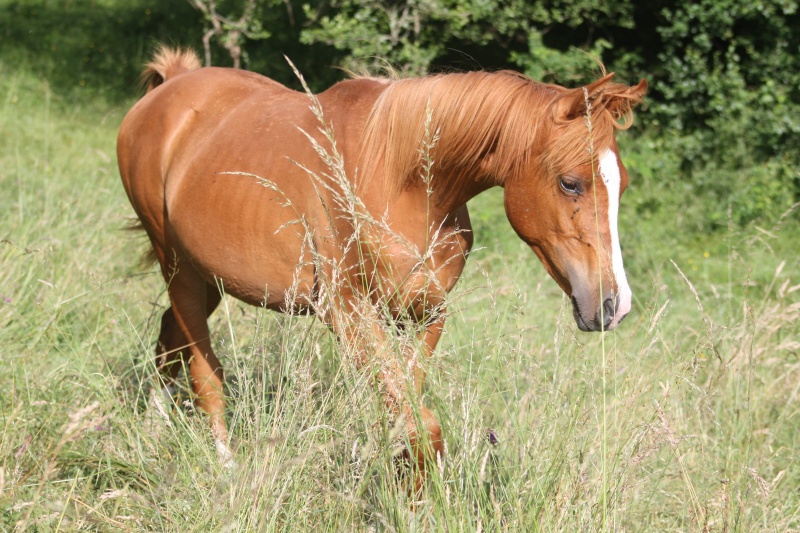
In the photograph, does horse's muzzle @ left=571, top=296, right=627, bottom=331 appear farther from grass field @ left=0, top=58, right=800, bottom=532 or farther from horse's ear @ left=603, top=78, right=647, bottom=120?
horse's ear @ left=603, top=78, right=647, bottom=120

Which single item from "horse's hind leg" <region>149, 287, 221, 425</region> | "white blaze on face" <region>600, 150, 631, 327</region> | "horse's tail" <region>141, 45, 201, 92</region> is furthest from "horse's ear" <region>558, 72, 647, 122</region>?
"horse's tail" <region>141, 45, 201, 92</region>

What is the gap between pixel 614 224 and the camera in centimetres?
257

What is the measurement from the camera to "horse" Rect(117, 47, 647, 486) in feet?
8.30

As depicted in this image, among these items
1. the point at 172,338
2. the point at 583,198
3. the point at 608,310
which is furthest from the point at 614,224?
the point at 172,338

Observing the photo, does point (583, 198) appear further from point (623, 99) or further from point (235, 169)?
point (235, 169)

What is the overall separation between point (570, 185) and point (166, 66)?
2.52m

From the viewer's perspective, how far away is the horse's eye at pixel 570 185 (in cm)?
261

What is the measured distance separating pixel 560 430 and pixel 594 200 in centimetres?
65

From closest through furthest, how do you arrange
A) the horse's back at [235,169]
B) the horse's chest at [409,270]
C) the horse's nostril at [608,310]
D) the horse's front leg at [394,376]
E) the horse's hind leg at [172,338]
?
1. the horse's front leg at [394,376]
2. the horse's nostril at [608,310]
3. the horse's chest at [409,270]
4. the horse's back at [235,169]
5. the horse's hind leg at [172,338]

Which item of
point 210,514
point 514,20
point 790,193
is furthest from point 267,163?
point 514,20

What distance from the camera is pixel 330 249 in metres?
3.11

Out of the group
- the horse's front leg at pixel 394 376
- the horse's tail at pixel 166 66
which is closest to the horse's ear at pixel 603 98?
the horse's front leg at pixel 394 376

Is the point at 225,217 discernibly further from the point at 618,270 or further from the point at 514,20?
the point at 514,20

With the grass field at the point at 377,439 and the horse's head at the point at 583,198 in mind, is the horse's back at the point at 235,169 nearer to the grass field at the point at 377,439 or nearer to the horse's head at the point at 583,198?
the grass field at the point at 377,439
